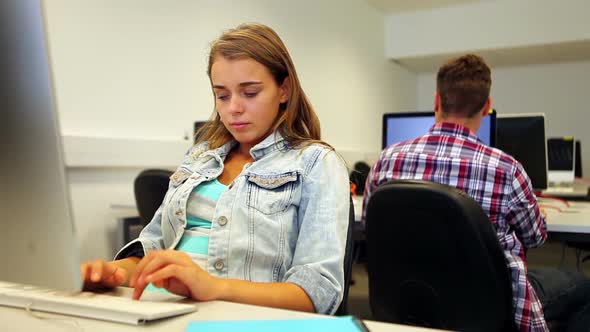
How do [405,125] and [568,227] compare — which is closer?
[568,227]

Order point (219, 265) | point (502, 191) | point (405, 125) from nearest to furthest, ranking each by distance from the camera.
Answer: point (219, 265), point (502, 191), point (405, 125)

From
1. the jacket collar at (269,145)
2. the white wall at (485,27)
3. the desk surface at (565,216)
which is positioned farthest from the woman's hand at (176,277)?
the white wall at (485,27)

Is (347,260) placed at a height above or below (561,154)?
above

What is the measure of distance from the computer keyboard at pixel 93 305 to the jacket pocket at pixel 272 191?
27cm

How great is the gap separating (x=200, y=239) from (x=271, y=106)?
30cm

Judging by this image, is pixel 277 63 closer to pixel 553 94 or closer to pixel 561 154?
pixel 561 154

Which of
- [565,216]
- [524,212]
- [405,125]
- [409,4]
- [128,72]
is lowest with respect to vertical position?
[565,216]

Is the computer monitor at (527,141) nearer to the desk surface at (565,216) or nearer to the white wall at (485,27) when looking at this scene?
the desk surface at (565,216)

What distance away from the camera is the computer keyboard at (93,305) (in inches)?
24.5

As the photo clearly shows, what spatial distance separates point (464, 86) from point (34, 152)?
1615 millimetres

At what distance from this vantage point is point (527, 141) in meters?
2.64

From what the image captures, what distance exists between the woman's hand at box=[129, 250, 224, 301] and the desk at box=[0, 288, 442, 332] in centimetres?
3

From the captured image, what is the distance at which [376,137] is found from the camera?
20.5 ft

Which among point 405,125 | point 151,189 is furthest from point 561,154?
point 151,189
